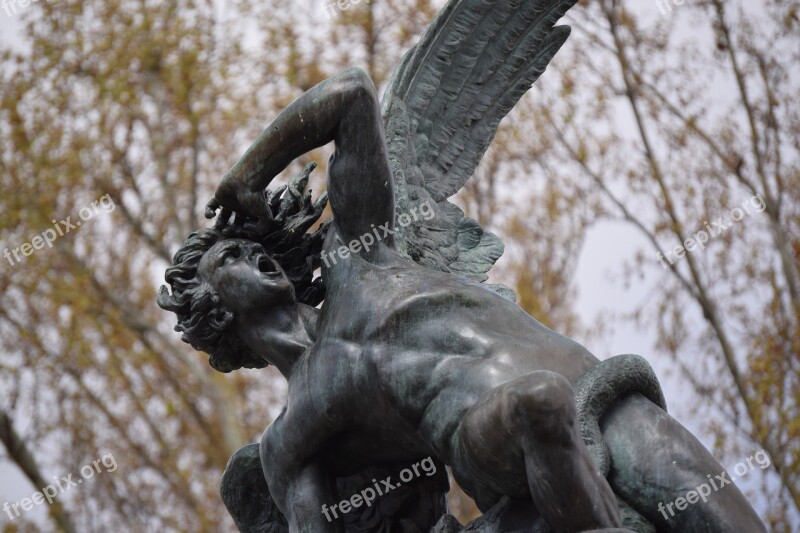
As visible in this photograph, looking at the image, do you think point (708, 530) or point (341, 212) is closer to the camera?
point (708, 530)

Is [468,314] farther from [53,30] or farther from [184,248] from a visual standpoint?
[53,30]

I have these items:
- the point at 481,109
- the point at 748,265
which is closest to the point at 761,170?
the point at 748,265

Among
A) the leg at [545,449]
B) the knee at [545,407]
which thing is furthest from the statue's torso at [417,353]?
the knee at [545,407]

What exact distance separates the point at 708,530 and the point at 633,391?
0.45m

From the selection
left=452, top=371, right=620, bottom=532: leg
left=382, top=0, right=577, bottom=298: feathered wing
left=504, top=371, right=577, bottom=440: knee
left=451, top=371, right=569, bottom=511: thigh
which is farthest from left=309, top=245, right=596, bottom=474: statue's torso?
A: left=382, top=0, right=577, bottom=298: feathered wing

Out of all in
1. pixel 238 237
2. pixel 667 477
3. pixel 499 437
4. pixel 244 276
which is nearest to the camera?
pixel 499 437

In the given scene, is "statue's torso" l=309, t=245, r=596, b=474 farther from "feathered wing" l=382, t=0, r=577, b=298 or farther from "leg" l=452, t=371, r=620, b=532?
"feathered wing" l=382, t=0, r=577, b=298

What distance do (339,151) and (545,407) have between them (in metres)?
1.17

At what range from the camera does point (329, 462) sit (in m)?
3.83

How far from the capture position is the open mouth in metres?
3.91

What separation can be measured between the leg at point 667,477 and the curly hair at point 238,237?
1198mm

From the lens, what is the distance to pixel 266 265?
3.93 metres

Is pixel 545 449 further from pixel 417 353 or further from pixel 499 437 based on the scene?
pixel 417 353

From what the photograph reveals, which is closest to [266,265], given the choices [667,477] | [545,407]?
[545,407]
